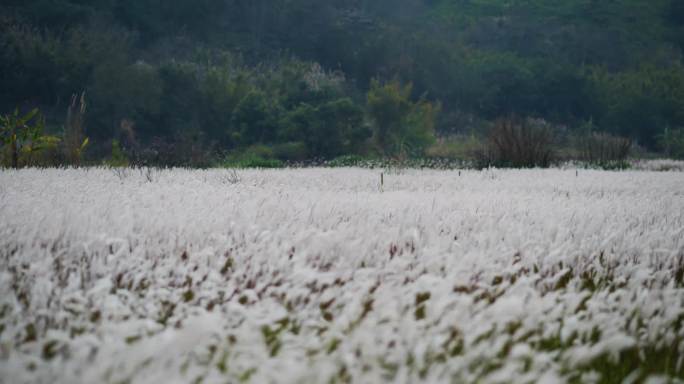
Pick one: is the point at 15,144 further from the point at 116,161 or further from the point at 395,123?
the point at 395,123

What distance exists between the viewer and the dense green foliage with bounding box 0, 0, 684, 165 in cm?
1753

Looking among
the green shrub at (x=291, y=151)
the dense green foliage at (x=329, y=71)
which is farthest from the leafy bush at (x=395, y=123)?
the green shrub at (x=291, y=151)

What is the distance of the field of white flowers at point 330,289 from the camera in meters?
1.43

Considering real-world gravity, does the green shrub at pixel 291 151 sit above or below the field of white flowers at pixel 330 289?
below

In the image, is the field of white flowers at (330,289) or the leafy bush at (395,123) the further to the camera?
the leafy bush at (395,123)

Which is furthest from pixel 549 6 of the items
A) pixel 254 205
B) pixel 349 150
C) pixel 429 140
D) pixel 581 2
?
pixel 254 205

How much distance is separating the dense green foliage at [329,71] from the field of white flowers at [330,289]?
863cm

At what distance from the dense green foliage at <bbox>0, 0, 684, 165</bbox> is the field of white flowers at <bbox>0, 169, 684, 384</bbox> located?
8630 millimetres

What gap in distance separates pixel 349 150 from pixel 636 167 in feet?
25.1

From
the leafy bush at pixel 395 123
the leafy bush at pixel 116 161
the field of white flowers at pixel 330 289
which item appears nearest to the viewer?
the field of white flowers at pixel 330 289

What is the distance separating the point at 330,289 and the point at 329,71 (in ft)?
82.4

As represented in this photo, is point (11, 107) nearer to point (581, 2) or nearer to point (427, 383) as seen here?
point (427, 383)

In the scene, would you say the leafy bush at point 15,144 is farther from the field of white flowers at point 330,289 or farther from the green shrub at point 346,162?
the green shrub at point 346,162

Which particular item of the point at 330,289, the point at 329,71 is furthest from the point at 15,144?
the point at 329,71
